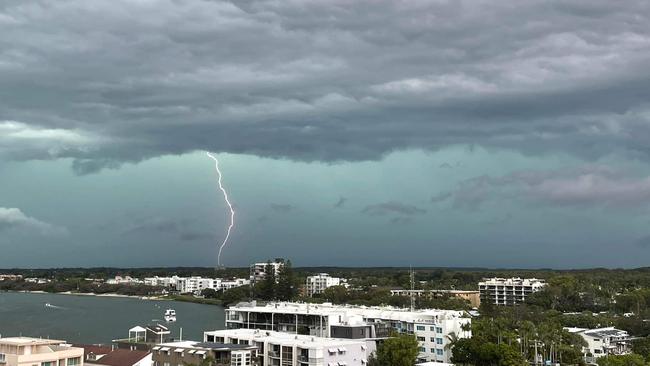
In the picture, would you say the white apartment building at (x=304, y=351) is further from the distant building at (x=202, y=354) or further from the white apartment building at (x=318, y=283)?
the white apartment building at (x=318, y=283)

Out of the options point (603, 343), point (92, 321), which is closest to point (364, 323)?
point (603, 343)

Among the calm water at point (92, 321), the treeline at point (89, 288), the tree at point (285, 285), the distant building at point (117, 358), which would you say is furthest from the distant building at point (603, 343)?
the treeline at point (89, 288)

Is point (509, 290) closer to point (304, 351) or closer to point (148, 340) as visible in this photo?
point (304, 351)

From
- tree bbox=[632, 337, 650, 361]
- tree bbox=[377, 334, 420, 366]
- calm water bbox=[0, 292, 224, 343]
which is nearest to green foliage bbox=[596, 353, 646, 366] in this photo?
tree bbox=[632, 337, 650, 361]

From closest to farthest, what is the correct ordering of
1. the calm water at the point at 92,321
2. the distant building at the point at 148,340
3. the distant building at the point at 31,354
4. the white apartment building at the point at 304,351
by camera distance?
the distant building at the point at 31,354, the white apartment building at the point at 304,351, the distant building at the point at 148,340, the calm water at the point at 92,321

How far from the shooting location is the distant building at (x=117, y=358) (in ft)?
105

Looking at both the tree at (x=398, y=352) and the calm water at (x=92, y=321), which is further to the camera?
the calm water at (x=92, y=321)

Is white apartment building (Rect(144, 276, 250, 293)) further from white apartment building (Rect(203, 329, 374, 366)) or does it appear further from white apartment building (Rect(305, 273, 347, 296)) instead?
white apartment building (Rect(203, 329, 374, 366))

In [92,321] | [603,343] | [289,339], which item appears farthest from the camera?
[92,321]

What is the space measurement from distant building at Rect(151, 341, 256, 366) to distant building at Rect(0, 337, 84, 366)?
20.6 feet

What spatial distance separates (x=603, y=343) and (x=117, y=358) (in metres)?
38.3

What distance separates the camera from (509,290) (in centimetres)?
9762

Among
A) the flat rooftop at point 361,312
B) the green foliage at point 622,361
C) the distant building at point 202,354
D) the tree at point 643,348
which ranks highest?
the flat rooftop at point 361,312

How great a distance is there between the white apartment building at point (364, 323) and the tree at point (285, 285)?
41967 mm
